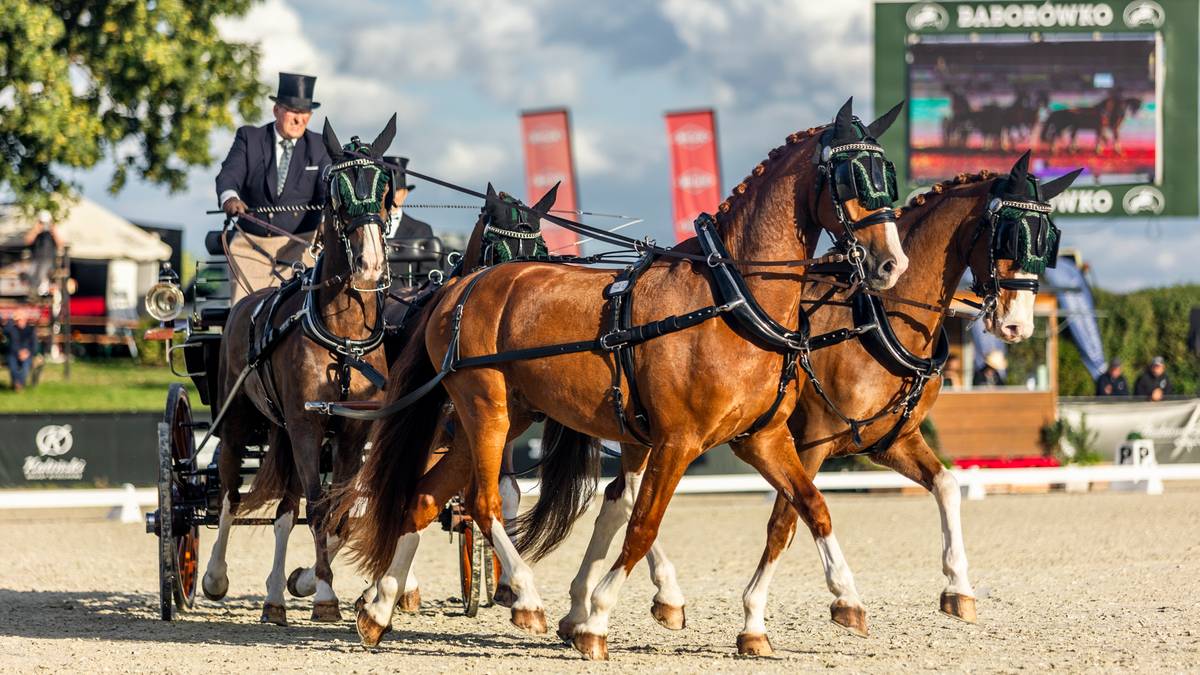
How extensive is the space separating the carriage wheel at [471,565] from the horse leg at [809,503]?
7.10 ft

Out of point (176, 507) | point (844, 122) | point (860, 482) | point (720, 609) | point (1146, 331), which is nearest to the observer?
point (844, 122)

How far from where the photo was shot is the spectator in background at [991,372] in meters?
20.0

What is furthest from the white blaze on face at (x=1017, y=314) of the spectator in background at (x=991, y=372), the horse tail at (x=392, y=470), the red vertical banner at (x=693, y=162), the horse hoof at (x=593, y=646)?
the red vertical banner at (x=693, y=162)

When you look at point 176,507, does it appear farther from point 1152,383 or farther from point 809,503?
point 1152,383

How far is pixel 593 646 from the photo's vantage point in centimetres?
631

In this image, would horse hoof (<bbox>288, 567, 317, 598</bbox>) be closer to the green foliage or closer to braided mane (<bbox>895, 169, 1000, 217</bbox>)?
braided mane (<bbox>895, 169, 1000, 217</bbox>)

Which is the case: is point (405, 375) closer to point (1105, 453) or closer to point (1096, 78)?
point (1105, 453)

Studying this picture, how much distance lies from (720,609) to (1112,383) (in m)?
14.2

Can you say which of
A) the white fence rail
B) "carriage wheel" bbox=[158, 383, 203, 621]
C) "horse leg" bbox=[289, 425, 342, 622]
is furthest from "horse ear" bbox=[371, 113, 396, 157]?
the white fence rail

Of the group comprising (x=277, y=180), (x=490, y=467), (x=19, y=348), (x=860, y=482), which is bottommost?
(x=860, y=482)

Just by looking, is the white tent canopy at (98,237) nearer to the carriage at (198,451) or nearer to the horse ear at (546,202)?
the carriage at (198,451)

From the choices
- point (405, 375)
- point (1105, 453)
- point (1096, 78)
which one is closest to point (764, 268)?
point (405, 375)

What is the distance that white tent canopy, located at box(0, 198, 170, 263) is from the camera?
28094mm

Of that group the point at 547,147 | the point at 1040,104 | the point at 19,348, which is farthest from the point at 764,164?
the point at 19,348
